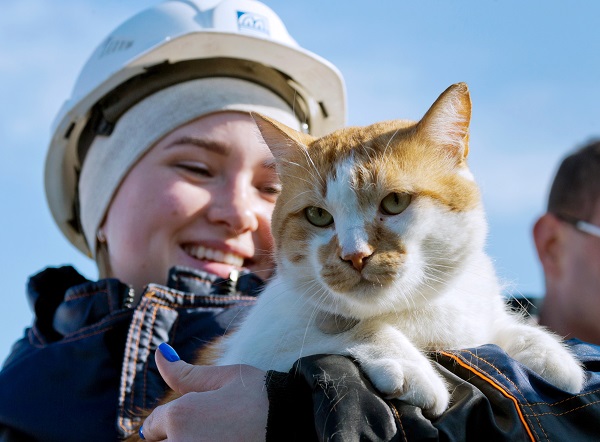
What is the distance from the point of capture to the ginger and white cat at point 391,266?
4.32 ft

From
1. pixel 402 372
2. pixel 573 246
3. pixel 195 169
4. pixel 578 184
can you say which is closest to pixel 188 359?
pixel 195 169

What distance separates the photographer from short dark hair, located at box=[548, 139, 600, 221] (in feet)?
9.58

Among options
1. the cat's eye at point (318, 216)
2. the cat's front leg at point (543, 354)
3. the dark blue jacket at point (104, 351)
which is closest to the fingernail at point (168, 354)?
the dark blue jacket at point (104, 351)

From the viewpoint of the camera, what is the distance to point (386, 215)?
1376 millimetres

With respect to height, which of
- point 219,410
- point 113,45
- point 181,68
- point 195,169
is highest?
point 113,45

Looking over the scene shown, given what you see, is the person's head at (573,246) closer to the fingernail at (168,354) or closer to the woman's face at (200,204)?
the woman's face at (200,204)

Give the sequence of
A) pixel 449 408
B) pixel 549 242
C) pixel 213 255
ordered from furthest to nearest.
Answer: pixel 549 242 → pixel 213 255 → pixel 449 408

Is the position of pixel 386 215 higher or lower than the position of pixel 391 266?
higher

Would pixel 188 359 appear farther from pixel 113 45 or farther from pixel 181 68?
pixel 113 45

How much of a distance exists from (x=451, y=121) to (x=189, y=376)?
850 millimetres

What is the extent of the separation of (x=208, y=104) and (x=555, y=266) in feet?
5.90

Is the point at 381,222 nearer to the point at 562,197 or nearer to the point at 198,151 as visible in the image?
the point at 198,151

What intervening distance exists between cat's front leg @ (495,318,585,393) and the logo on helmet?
1784 mm

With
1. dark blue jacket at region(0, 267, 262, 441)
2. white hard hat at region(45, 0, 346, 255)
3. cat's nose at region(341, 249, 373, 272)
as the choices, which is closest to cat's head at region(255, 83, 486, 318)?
cat's nose at region(341, 249, 373, 272)
